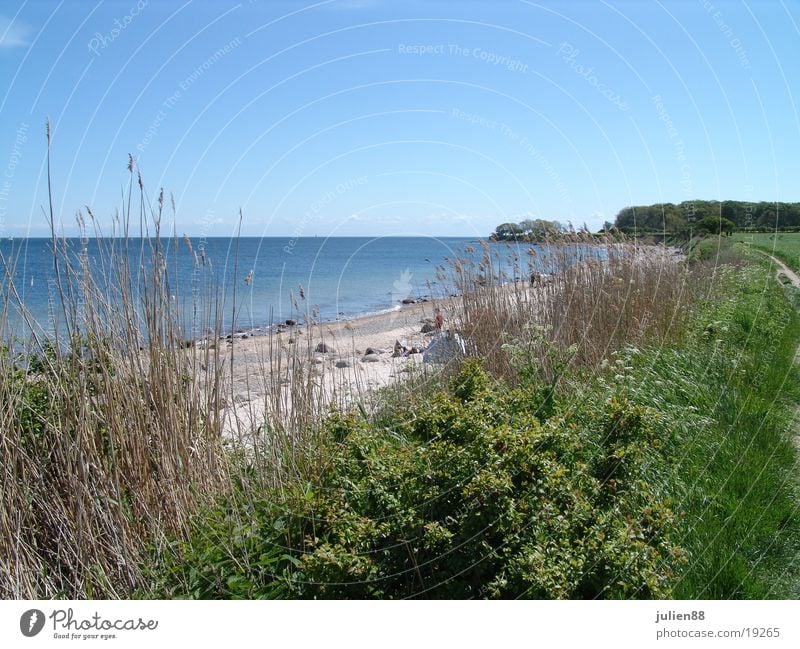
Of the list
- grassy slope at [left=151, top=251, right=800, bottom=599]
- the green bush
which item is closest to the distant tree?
grassy slope at [left=151, top=251, right=800, bottom=599]

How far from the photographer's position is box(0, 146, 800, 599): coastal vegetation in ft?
7.99

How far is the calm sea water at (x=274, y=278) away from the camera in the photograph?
10.9 feet

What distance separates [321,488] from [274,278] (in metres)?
22.4

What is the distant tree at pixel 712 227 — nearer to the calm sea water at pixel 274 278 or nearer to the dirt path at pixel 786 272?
the dirt path at pixel 786 272

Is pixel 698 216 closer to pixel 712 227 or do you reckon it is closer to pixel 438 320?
pixel 712 227

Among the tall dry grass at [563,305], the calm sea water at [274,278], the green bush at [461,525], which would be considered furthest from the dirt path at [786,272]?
the green bush at [461,525]

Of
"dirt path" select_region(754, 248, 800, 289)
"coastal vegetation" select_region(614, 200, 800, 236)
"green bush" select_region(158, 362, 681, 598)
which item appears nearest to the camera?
"green bush" select_region(158, 362, 681, 598)

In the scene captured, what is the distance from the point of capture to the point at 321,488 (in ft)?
10.1

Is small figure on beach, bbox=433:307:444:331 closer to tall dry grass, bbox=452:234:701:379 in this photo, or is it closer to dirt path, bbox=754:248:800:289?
tall dry grass, bbox=452:234:701:379

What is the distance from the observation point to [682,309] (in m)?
7.38

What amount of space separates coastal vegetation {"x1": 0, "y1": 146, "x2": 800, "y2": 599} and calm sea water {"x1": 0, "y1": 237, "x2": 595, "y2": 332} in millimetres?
119

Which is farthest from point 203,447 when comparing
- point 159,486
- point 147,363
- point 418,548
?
point 418,548

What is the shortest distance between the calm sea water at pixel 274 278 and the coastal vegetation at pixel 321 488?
119 mm

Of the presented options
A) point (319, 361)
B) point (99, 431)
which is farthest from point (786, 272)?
point (99, 431)
